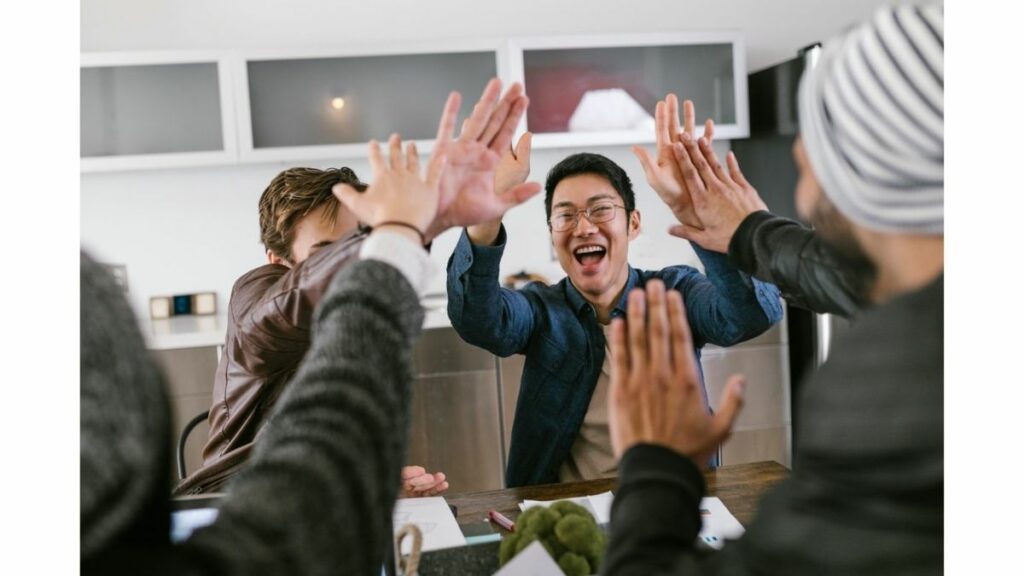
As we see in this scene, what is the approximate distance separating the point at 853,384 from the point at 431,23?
8.03 ft

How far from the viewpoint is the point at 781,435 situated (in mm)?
1795

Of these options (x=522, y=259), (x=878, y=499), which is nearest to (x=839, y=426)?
(x=878, y=499)

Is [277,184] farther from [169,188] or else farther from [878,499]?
[169,188]

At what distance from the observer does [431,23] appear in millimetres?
2857

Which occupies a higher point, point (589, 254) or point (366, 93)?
point (366, 93)

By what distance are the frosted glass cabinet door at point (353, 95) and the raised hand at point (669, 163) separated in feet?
4.89

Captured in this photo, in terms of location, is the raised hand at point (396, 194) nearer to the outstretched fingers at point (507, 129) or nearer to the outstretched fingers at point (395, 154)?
the outstretched fingers at point (395, 154)

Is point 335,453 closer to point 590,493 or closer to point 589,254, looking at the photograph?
point 590,493

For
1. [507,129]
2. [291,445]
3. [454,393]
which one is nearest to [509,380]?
[454,393]

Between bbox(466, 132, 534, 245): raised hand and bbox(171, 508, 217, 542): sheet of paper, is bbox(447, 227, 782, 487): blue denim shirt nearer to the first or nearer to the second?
bbox(466, 132, 534, 245): raised hand

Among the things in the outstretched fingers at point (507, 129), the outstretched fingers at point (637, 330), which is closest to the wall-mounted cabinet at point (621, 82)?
the outstretched fingers at point (507, 129)

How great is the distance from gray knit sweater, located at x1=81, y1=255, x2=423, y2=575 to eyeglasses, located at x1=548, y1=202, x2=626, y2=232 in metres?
0.79

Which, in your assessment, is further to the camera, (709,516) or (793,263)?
(709,516)
